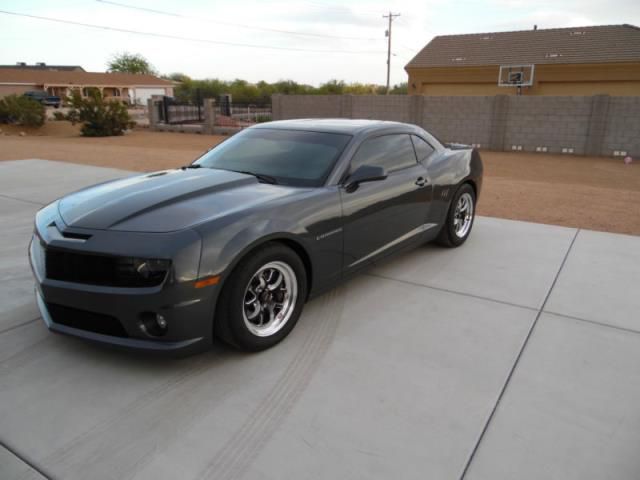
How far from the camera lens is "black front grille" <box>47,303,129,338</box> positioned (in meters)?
3.04

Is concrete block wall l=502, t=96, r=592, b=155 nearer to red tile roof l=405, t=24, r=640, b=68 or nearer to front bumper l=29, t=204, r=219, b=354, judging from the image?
red tile roof l=405, t=24, r=640, b=68

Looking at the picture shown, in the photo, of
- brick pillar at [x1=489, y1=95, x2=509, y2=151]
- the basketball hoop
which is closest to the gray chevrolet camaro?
brick pillar at [x1=489, y1=95, x2=509, y2=151]

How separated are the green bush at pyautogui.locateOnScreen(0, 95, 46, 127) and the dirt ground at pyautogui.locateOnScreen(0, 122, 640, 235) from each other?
11112mm

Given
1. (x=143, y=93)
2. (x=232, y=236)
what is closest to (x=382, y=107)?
(x=232, y=236)

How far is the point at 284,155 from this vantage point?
4324 mm

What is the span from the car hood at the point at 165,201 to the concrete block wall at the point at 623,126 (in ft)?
55.0

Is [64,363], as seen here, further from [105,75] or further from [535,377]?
[105,75]

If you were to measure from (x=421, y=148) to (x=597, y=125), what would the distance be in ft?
48.8

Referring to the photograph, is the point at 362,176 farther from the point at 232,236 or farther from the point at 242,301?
the point at 242,301

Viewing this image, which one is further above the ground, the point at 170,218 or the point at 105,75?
the point at 105,75

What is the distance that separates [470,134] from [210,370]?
1850 cm

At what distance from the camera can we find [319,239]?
3740 mm

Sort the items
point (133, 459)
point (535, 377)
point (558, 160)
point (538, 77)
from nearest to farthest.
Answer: point (133, 459), point (535, 377), point (558, 160), point (538, 77)

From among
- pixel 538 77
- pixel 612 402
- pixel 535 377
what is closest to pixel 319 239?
pixel 535 377
